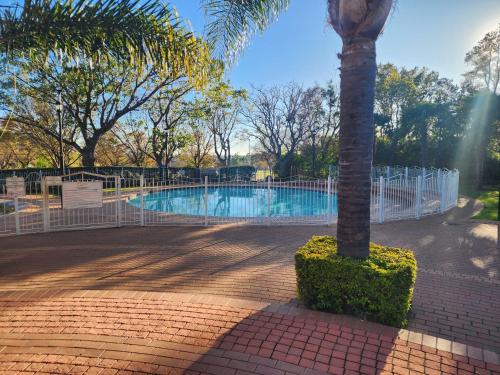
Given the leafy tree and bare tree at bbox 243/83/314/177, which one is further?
bare tree at bbox 243/83/314/177

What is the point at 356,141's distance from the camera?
3.80 m

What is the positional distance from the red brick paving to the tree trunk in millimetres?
1075

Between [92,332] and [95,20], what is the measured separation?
14.1 feet

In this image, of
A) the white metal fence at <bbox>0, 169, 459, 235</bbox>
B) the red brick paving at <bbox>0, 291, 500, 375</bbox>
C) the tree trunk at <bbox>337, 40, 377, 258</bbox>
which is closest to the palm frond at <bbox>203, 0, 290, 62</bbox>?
the tree trunk at <bbox>337, 40, 377, 258</bbox>

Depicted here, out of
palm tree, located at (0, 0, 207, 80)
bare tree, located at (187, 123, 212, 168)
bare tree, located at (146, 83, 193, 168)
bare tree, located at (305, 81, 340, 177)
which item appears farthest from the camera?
bare tree, located at (187, 123, 212, 168)

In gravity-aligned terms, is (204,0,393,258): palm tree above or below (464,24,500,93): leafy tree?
below

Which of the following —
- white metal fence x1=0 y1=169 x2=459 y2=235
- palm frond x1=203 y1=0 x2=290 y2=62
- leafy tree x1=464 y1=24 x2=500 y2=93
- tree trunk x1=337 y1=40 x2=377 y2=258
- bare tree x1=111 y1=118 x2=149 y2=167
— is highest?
leafy tree x1=464 y1=24 x2=500 y2=93

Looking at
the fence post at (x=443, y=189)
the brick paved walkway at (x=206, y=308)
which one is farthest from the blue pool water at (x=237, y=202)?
the brick paved walkway at (x=206, y=308)

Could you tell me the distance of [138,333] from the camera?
3.41 meters

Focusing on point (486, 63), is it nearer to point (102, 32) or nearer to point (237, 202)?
point (237, 202)

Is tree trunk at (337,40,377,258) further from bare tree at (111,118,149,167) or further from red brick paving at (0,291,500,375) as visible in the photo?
bare tree at (111,118,149,167)

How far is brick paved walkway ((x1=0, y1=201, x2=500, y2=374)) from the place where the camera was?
9.89 ft

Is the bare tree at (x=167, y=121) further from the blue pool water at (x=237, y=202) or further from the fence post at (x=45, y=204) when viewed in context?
the fence post at (x=45, y=204)

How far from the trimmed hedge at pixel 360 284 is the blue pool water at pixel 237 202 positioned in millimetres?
10548
